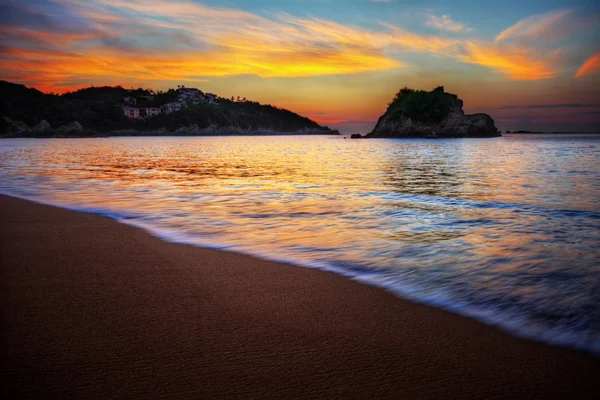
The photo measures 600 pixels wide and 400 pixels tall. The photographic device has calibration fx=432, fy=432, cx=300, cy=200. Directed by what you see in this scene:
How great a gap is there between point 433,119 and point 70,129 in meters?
146

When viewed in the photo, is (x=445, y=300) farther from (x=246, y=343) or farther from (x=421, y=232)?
(x=421, y=232)

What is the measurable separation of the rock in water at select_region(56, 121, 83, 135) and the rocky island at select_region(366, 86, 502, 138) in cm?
12750

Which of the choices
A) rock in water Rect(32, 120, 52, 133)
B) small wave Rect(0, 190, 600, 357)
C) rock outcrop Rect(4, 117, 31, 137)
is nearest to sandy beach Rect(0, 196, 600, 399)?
small wave Rect(0, 190, 600, 357)

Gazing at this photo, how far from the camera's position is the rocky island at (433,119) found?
148875 millimetres

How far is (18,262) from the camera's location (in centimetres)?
536

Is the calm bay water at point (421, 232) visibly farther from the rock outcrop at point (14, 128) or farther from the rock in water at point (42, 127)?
the rock in water at point (42, 127)

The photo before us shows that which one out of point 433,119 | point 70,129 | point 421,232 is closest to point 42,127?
point 70,129

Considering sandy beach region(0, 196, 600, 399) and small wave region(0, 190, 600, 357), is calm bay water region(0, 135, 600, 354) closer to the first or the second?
small wave region(0, 190, 600, 357)

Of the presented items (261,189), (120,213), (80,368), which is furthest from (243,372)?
(261,189)

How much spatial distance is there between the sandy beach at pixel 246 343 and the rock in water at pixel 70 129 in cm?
20125

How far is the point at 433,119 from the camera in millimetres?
149750

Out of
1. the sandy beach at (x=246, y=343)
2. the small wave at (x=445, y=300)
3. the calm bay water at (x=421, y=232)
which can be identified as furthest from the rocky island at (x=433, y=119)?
the sandy beach at (x=246, y=343)

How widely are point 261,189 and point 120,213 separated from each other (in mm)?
5652

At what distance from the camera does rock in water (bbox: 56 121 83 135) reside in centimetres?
18000
